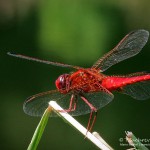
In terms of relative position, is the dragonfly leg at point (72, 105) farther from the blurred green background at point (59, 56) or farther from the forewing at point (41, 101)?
the blurred green background at point (59, 56)

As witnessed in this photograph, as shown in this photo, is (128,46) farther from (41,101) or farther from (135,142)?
(135,142)

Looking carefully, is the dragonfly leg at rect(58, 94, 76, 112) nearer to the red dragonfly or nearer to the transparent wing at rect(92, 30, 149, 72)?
the red dragonfly

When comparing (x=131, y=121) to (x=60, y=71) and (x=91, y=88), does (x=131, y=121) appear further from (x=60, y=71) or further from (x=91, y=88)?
(x=91, y=88)

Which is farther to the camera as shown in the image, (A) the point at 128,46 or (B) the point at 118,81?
(A) the point at 128,46

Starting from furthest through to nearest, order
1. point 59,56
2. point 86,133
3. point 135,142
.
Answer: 1. point 59,56
2. point 86,133
3. point 135,142

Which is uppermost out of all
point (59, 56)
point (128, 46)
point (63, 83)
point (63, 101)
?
point (128, 46)

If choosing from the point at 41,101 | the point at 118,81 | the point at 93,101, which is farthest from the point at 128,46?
the point at 41,101

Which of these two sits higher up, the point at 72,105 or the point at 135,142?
the point at 135,142

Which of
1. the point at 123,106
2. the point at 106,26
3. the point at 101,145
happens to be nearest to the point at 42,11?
the point at 106,26
